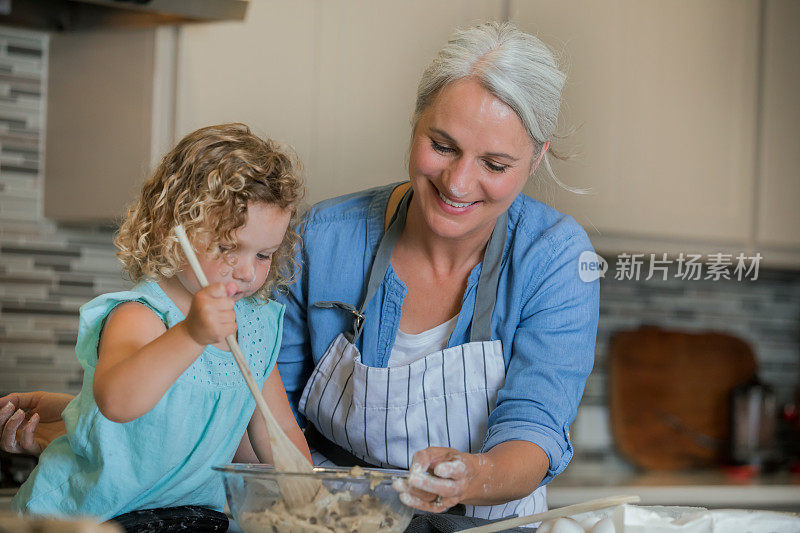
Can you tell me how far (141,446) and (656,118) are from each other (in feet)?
6.16

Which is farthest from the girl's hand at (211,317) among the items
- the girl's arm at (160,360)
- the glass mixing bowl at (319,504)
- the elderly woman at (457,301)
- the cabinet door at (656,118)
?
the cabinet door at (656,118)

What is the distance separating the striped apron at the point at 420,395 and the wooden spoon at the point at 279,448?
37 cm

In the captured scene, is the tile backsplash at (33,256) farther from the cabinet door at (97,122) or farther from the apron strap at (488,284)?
the apron strap at (488,284)

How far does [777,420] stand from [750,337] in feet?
1.01

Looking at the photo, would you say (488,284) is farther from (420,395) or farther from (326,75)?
(326,75)

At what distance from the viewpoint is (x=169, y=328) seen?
39.2 inches

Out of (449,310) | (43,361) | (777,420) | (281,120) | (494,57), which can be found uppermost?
(494,57)

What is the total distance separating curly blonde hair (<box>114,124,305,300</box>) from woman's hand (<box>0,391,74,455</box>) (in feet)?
0.80

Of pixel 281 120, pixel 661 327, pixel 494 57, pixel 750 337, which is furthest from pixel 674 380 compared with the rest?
pixel 494 57

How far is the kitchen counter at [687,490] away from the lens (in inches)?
91.1

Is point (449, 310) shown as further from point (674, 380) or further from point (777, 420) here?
point (777, 420)

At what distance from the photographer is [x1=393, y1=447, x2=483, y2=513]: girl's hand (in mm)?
813

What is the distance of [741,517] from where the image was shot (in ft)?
2.86

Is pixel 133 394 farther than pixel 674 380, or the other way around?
pixel 674 380
